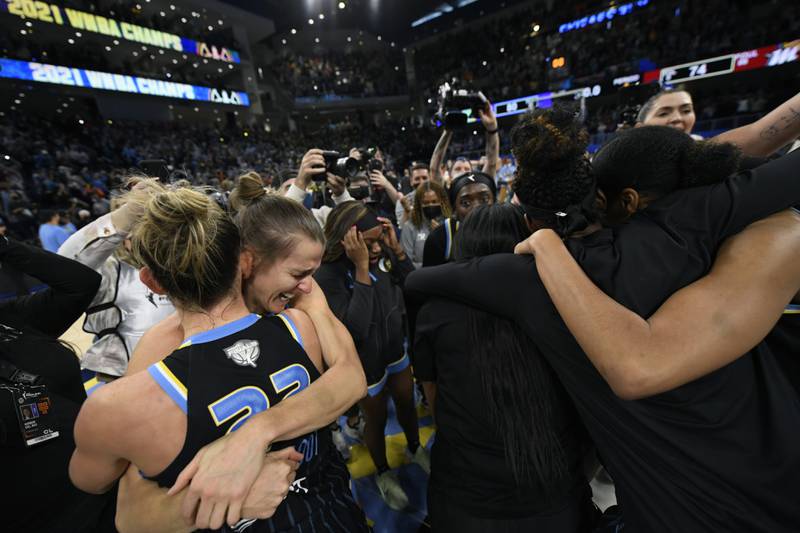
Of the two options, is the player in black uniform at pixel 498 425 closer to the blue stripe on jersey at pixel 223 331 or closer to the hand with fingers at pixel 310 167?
the blue stripe on jersey at pixel 223 331

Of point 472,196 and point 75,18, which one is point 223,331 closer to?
point 472,196

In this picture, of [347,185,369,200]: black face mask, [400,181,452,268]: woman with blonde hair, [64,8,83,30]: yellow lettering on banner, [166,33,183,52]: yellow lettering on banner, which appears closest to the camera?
[347,185,369,200]: black face mask

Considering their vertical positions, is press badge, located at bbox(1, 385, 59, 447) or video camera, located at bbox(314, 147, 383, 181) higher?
video camera, located at bbox(314, 147, 383, 181)

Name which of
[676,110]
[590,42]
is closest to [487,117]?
[676,110]

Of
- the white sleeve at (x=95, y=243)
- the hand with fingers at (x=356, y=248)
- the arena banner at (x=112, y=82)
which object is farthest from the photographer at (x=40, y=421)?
the arena banner at (x=112, y=82)

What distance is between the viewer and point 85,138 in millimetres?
15477

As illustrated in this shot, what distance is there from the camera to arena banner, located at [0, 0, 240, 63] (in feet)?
45.2

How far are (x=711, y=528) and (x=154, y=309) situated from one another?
2769 mm

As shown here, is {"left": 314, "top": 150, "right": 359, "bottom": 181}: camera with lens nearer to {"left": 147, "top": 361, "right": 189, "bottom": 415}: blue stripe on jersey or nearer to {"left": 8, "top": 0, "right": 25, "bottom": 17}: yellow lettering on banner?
{"left": 147, "top": 361, "right": 189, "bottom": 415}: blue stripe on jersey

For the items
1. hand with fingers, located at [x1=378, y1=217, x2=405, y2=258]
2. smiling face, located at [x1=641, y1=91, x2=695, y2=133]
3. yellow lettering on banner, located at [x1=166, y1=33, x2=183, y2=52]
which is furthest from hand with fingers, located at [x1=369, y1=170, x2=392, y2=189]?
yellow lettering on banner, located at [x1=166, y1=33, x2=183, y2=52]

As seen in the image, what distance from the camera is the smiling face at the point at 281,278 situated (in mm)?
1322

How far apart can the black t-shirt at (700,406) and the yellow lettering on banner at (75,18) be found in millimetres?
23753

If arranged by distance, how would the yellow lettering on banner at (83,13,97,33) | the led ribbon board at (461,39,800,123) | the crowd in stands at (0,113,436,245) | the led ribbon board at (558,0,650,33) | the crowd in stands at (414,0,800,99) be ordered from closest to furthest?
the crowd in stands at (0,113,436,245), the led ribbon board at (461,39,800,123), the crowd in stands at (414,0,800,99), the yellow lettering on banner at (83,13,97,33), the led ribbon board at (558,0,650,33)

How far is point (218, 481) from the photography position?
79 centimetres
